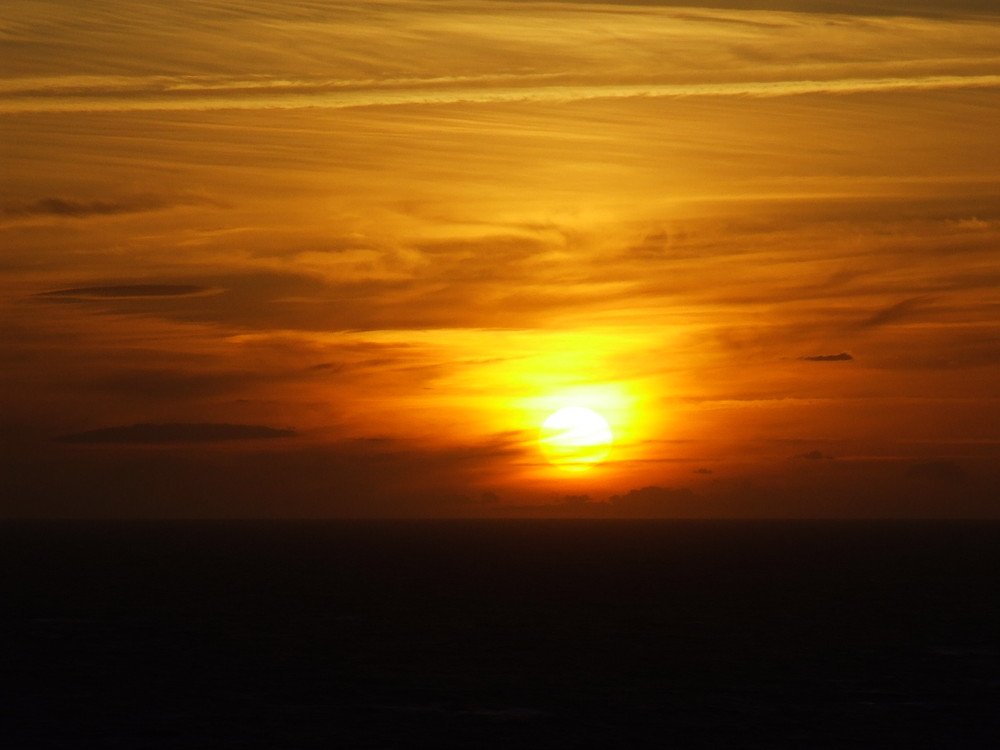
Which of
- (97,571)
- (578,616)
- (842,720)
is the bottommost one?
(842,720)

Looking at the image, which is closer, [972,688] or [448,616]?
[972,688]

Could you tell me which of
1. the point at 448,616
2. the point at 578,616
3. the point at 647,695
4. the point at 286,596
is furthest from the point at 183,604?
the point at 647,695

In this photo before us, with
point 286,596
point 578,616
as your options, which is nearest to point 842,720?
point 578,616

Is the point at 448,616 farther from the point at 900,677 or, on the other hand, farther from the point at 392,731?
the point at 392,731

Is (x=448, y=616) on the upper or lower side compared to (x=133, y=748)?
upper

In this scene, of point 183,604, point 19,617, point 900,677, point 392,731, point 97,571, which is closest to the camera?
point 392,731

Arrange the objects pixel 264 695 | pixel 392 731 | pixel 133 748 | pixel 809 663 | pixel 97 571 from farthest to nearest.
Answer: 1. pixel 97 571
2. pixel 809 663
3. pixel 264 695
4. pixel 392 731
5. pixel 133 748
